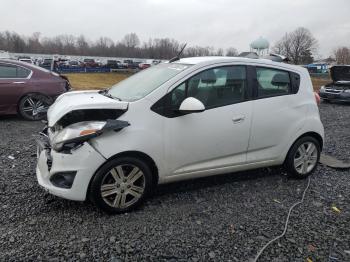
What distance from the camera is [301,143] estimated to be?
4879mm

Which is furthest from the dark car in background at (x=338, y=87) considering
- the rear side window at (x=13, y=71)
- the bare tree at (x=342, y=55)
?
the bare tree at (x=342, y=55)

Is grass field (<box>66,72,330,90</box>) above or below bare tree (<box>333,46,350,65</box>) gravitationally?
below

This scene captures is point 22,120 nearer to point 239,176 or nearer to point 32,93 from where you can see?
point 32,93

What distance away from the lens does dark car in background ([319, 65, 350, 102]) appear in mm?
14562

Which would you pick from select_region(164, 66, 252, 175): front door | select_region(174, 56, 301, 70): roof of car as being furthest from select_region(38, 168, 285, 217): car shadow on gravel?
select_region(174, 56, 301, 70): roof of car

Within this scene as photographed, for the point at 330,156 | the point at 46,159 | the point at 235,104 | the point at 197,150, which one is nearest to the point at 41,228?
the point at 46,159

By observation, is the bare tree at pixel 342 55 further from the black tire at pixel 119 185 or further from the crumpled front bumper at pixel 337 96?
the black tire at pixel 119 185

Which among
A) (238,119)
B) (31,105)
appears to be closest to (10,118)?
(31,105)

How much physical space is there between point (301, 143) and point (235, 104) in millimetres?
1329

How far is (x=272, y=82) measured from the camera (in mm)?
4617

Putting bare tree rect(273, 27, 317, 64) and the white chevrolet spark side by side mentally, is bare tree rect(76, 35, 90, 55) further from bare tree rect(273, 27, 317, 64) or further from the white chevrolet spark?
the white chevrolet spark

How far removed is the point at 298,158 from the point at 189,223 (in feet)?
7.05

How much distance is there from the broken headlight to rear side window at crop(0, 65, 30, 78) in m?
5.68

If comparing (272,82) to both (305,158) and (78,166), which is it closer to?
(305,158)
